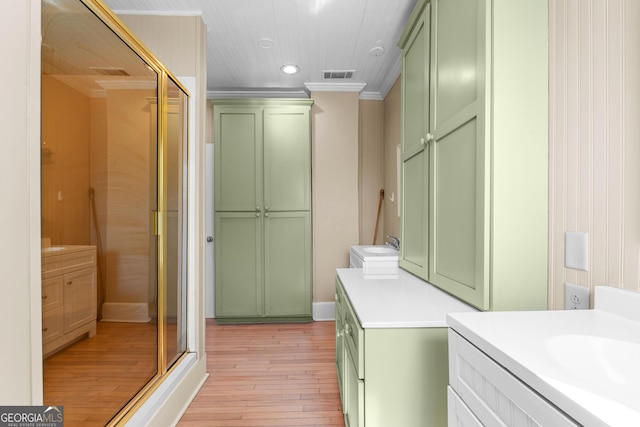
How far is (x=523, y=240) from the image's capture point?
1.13m

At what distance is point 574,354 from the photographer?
714mm

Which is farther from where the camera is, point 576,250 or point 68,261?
point 68,261

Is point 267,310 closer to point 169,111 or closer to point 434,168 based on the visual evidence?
point 169,111

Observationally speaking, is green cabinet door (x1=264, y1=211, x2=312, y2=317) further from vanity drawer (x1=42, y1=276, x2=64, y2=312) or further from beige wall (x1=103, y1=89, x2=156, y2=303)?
vanity drawer (x1=42, y1=276, x2=64, y2=312)

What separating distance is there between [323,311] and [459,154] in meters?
2.60

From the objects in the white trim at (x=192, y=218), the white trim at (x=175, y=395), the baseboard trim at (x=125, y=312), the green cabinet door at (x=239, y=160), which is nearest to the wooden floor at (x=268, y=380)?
the white trim at (x=175, y=395)

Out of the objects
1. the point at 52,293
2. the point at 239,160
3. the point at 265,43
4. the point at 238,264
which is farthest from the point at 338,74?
the point at 52,293

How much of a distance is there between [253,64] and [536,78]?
2.51m

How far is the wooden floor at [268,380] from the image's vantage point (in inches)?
71.8

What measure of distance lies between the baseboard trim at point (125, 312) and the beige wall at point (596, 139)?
1.76m

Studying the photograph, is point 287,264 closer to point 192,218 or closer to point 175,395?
point 192,218

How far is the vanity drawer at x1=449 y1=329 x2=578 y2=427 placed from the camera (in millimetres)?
539

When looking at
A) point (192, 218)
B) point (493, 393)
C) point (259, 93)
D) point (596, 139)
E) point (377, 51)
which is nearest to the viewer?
point (493, 393)

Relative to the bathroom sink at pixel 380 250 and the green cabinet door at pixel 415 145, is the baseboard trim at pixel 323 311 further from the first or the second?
the green cabinet door at pixel 415 145
